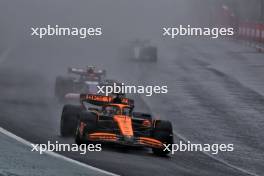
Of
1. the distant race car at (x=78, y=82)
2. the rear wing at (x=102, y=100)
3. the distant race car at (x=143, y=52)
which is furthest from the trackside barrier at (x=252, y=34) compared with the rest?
the rear wing at (x=102, y=100)

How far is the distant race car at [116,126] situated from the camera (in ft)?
49.1

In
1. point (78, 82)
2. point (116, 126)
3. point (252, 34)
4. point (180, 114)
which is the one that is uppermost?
point (252, 34)

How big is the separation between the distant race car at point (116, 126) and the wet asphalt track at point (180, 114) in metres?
0.20

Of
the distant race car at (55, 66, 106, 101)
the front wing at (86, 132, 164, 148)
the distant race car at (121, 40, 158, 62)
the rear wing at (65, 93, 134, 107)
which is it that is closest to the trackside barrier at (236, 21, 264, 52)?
the distant race car at (121, 40, 158, 62)

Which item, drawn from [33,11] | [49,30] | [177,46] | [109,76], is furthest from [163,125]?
[33,11]

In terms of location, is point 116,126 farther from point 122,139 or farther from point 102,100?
point 102,100

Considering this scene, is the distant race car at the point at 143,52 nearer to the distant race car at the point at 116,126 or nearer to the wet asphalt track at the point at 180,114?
the wet asphalt track at the point at 180,114

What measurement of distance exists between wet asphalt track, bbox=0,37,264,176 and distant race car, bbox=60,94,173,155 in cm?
20

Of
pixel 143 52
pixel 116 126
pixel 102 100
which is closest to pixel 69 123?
pixel 102 100

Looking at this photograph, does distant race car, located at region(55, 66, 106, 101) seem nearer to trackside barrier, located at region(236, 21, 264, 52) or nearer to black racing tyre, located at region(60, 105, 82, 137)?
black racing tyre, located at region(60, 105, 82, 137)

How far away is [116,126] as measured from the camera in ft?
50.5

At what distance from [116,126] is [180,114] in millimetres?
7555

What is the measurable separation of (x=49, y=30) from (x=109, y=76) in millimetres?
41238

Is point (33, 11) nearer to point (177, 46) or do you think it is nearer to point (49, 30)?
point (49, 30)
